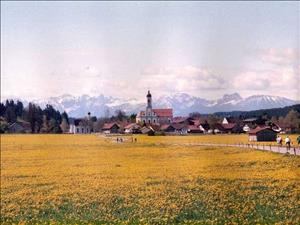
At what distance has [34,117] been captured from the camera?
287ft

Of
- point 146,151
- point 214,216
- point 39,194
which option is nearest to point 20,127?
point 146,151

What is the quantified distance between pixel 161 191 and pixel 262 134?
5435 millimetres

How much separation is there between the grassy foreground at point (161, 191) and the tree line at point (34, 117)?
1322 inches

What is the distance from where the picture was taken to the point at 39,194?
31.6 metres

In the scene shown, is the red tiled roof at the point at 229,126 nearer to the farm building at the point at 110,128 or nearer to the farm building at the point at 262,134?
the farm building at the point at 262,134

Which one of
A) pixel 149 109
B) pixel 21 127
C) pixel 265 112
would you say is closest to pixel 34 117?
pixel 21 127

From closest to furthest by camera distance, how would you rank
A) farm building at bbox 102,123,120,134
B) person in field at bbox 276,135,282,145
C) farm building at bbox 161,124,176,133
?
person in field at bbox 276,135,282,145
farm building at bbox 161,124,176,133
farm building at bbox 102,123,120,134

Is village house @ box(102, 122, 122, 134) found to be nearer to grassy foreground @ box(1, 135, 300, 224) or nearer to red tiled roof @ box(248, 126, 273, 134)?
grassy foreground @ box(1, 135, 300, 224)

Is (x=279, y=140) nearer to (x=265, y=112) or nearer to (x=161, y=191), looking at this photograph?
(x=265, y=112)

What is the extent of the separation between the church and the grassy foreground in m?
2.80

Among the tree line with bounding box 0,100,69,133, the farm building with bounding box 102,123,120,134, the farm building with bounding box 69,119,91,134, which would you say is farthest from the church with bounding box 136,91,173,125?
the tree line with bounding box 0,100,69,133

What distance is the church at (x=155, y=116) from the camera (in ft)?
128

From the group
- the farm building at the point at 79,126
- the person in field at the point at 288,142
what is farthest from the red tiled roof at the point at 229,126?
the farm building at the point at 79,126

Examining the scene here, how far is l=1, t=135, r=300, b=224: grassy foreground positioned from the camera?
23.8 meters
